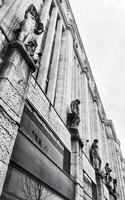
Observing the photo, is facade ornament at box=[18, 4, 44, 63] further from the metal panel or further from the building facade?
the metal panel

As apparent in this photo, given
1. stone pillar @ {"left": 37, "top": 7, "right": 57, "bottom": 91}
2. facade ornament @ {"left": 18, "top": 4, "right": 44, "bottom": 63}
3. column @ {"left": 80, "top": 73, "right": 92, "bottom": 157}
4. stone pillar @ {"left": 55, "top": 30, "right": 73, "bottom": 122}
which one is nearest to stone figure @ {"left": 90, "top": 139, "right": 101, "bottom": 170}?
column @ {"left": 80, "top": 73, "right": 92, "bottom": 157}

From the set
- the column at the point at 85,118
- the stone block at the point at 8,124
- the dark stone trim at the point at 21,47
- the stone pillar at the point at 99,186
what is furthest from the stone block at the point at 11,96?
the stone pillar at the point at 99,186

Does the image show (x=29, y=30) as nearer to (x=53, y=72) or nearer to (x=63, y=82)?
(x=53, y=72)

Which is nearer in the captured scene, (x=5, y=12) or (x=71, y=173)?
(x=5, y=12)

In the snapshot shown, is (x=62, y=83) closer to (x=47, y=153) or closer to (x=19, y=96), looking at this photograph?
(x=47, y=153)

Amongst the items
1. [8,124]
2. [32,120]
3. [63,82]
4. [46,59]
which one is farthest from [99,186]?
[8,124]

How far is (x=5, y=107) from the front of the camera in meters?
3.96

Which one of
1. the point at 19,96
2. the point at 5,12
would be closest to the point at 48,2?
the point at 5,12

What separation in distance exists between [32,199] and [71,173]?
3737 millimetres

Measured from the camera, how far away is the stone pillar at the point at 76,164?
8009 mm

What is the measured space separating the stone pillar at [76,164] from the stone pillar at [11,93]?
4.84 m

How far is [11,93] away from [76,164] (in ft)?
17.6

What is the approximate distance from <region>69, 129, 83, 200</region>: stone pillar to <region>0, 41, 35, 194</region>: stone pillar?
4837 mm

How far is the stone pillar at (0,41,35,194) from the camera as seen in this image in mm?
3684
